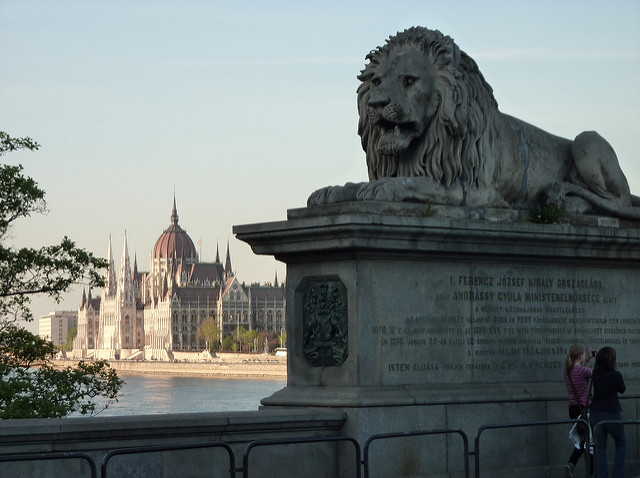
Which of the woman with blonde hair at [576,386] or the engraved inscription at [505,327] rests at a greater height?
the engraved inscription at [505,327]

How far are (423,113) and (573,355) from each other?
8.32ft

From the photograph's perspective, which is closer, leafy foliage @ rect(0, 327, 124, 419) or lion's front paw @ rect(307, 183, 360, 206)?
lion's front paw @ rect(307, 183, 360, 206)

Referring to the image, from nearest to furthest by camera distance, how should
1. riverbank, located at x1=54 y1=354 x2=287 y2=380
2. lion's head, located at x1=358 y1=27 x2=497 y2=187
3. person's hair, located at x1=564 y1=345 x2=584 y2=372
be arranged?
person's hair, located at x1=564 y1=345 x2=584 y2=372
lion's head, located at x1=358 y1=27 x2=497 y2=187
riverbank, located at x1=54 y1=354 x2=287 y2=380

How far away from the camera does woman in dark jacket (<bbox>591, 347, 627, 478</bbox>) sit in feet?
36.0

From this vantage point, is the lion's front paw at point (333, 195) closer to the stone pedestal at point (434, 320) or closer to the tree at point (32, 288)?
the stone pedestal at point (434, 320)

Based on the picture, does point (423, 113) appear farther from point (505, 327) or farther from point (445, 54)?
point (505, 327)

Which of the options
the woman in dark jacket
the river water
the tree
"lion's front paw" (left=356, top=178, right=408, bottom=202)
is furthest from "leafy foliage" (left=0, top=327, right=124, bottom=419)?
the river water

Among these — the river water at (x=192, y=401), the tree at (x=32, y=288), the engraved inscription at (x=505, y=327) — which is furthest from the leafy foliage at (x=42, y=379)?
the river water at (x=192, y=401)

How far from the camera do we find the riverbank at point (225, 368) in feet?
446

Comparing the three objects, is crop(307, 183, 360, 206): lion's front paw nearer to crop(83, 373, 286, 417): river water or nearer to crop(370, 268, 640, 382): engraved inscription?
crop(370, 268, 640, 382): engraved inscription

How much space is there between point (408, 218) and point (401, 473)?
2.08 metres

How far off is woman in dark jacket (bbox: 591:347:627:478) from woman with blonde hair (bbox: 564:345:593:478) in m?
0.14

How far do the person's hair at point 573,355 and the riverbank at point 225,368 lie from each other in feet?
376

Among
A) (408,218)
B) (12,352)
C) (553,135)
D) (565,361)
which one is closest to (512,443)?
(565,361)
